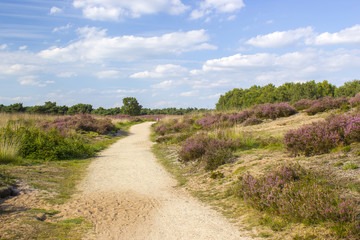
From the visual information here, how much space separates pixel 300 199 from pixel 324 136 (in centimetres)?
361

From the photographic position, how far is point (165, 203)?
711cm

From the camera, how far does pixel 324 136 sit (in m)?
7.89

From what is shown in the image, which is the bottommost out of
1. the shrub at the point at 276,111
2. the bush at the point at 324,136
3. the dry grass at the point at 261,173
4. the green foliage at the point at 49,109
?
the dry grass at the point at 261,173

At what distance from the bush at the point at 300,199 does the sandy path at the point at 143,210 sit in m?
0.94

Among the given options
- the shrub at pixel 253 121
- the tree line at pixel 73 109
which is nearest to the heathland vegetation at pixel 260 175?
the shrub at pixel 253 121

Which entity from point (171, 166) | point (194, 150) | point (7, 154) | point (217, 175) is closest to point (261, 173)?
point (217, 175)

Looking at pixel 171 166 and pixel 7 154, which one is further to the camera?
pixel 171 166

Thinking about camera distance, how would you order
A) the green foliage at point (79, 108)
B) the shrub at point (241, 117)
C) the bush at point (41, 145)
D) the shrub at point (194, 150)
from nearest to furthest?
the shrub at point (194, 150)
the bush at point (41, 145)
the shrub at point (241, 117)
the green foliage at point (79, 108)

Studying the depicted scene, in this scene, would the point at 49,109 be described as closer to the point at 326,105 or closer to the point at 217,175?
the point at 326,105

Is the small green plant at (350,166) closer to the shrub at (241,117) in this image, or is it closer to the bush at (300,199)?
the bush at (300,199)

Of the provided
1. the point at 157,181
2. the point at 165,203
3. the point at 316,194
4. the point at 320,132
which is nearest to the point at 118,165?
the point at 157,181

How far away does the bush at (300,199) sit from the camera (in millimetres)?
4211

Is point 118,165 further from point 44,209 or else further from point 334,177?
point 334,177

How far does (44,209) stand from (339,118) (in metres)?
8.81
